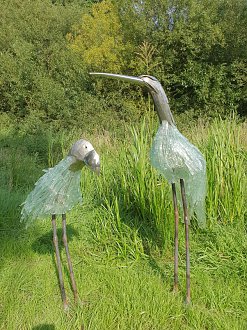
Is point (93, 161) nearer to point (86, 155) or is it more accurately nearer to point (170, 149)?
point (86, 155)

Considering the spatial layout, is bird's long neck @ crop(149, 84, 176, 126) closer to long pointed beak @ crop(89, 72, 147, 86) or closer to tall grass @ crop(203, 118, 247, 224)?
long pointed beak @ crop(89, 72, 147, 86)

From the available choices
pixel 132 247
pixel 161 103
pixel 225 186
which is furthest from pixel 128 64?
pixel 161 103

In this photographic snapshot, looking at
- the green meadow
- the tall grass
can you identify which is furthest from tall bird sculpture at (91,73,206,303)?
the tall grass

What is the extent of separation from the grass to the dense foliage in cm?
558

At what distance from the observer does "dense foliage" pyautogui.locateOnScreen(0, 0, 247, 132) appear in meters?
8.61

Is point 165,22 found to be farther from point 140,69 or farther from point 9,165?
point 9,165

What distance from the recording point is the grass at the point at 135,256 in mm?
1897

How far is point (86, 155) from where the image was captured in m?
1.57

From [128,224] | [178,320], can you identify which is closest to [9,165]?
[128,224]

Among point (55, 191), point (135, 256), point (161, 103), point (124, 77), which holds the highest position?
point (124, 77)

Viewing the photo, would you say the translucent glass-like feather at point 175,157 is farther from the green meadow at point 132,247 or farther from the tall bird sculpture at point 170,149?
the green meadow at point 132,247

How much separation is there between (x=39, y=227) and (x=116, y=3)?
8.02 metres

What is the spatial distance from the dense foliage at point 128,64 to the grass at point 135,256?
18.3ft

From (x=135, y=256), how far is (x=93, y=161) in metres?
1.18
